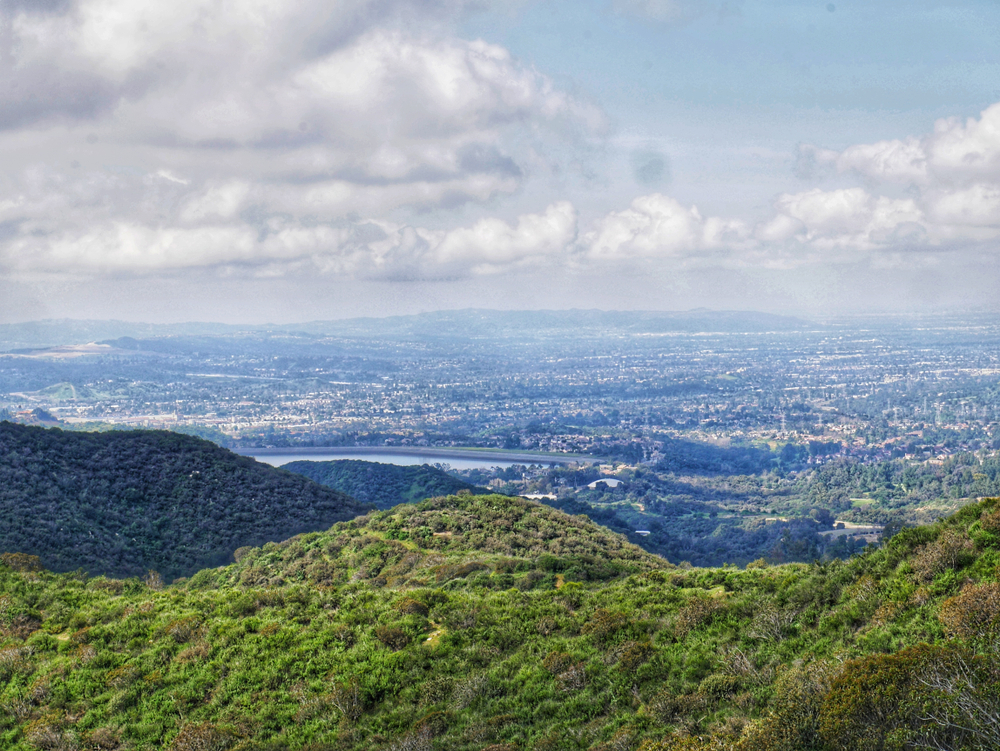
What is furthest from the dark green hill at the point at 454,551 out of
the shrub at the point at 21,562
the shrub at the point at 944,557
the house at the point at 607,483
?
the house at the point at 607,483

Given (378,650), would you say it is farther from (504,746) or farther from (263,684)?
(504,746)

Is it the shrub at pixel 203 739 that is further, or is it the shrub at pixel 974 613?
the shrub at pixel 203 739

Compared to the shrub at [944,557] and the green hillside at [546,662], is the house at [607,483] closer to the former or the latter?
the green hillside at [546,662]

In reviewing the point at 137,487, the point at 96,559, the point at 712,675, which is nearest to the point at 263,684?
the point at 712,675

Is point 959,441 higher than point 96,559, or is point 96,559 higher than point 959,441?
point 96,559

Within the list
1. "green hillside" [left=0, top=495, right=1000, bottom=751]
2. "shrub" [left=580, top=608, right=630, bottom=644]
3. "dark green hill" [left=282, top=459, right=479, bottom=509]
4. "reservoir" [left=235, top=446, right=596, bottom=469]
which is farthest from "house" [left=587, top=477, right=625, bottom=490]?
"shrub" [left=580, top=608, right=630, bottom=644]
